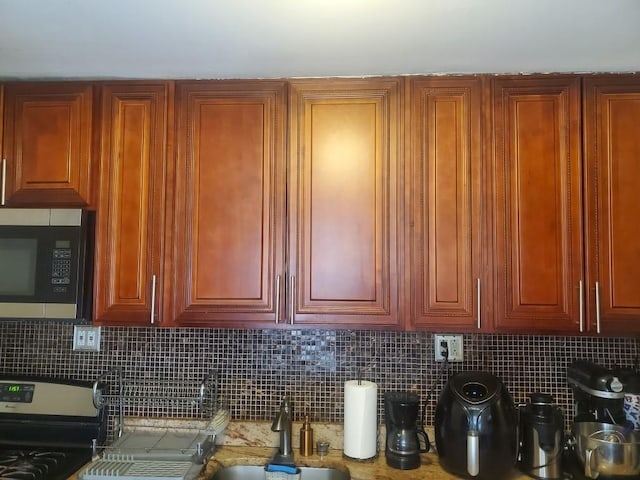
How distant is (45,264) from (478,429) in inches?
62.6

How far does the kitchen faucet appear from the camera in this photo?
70.1 inches

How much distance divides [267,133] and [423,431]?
4.03 ft

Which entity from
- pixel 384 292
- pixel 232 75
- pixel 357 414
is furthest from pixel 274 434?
pixel 232 75

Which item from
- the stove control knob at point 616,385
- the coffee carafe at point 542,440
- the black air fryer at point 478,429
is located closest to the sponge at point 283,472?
the black air fryer at point 478,429

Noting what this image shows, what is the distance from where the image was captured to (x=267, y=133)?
5.80ft

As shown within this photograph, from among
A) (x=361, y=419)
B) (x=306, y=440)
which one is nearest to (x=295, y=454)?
(x=306, y=440)

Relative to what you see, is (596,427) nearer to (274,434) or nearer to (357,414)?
(357,414)

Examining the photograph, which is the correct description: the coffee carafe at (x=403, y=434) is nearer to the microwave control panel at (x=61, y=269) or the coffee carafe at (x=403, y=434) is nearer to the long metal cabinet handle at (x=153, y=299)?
the long metal cabinet handle at (x=153, y=299)

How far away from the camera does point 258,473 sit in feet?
6.02

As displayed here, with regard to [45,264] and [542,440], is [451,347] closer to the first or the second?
[542,440]

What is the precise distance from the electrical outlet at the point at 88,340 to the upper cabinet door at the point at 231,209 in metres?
0.54

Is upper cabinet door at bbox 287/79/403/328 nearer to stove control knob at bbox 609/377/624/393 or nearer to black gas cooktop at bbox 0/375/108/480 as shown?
stove control knob at bbox 609/377/624/393

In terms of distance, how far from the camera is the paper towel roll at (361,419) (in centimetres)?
176

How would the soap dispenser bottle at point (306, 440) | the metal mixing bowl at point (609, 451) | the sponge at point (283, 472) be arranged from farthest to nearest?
the soap dispenser bottle at point (306, 440), the sponge at point (283, 472), the metal mixing bowl at point (609, 451)
